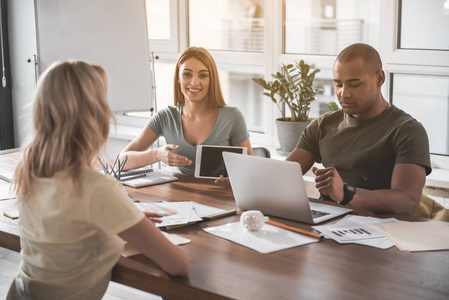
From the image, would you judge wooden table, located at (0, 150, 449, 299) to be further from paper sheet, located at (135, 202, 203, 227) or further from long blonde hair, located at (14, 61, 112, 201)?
long blonde hair, located at (14, 61, 112, 201)

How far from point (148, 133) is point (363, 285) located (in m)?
1.72

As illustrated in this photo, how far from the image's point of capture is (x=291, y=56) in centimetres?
362

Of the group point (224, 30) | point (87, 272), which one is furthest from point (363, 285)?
point (224, 30)

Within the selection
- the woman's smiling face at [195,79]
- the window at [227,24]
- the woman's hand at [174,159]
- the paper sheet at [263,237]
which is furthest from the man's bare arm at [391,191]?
the window at [227,24]

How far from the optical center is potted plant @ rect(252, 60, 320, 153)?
330cm

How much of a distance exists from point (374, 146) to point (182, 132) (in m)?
0.96

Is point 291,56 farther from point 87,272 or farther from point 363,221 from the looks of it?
point 87,272

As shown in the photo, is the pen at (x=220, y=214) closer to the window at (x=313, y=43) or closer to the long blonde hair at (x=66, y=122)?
the long blonde hair at (x=66, y=122)

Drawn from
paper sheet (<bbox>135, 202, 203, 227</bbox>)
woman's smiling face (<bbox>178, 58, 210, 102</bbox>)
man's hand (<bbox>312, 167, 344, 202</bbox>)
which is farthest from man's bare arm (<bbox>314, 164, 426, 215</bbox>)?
woman's smiling face (<bbox>178, 58, 210, 102</bbox>)

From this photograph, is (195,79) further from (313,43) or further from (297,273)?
(297,273)

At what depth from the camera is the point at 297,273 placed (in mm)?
1433

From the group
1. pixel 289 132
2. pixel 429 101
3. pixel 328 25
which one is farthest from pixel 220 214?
pixel 328 25

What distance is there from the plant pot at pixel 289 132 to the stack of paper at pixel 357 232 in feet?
4.76

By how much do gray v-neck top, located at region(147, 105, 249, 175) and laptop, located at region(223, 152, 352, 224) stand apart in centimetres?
77
